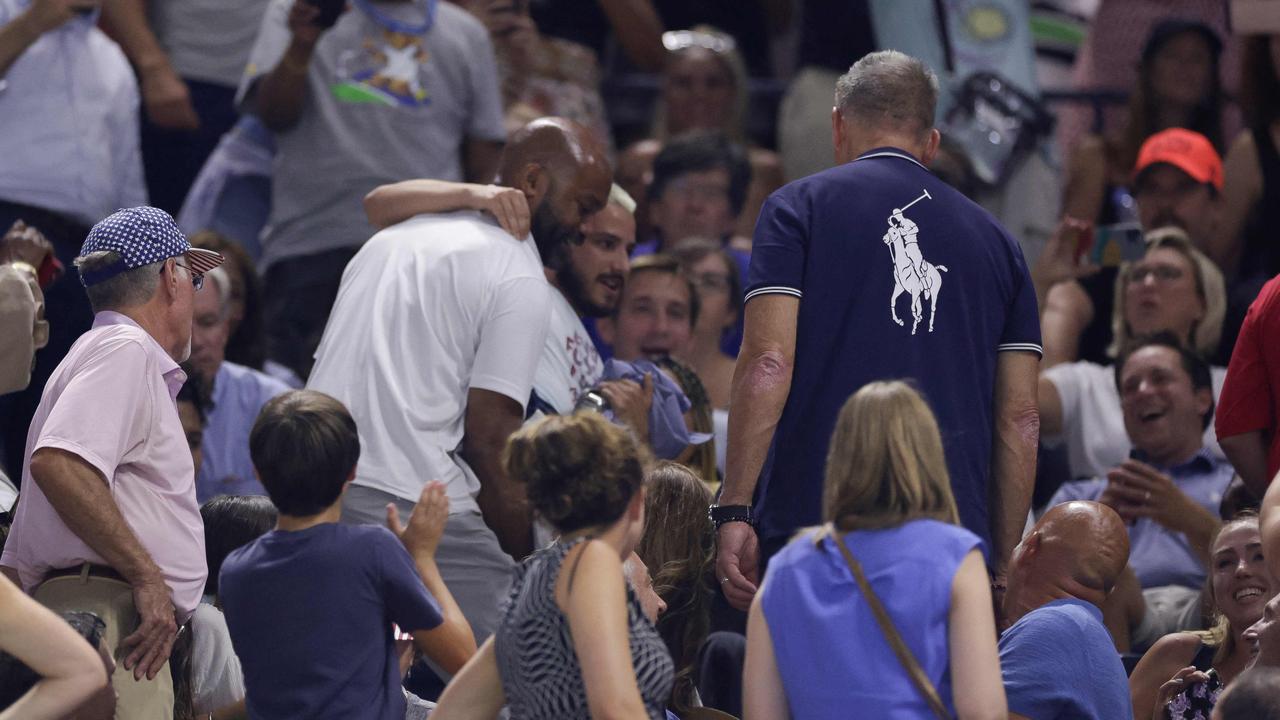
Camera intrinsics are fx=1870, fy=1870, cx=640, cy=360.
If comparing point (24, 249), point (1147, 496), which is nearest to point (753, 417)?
point (1147, 496)

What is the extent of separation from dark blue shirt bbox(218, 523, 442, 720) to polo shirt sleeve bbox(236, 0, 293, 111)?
132 inches

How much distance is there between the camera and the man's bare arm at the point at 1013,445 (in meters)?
4.35

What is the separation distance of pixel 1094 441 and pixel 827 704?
144 inches

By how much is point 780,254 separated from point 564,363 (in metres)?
1.11

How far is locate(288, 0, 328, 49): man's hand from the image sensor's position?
661 cm

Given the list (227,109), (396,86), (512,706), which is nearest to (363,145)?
(396,86)

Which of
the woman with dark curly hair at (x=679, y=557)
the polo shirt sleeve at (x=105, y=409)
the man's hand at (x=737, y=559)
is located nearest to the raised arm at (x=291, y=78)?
the woman with dark curly hair at (x=679, y=557)

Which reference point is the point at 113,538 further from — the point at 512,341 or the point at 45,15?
the point at 45,15

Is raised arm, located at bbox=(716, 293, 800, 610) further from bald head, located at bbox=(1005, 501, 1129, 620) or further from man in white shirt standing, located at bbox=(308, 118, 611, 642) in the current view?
man in white shirt standing, located at bbox=(308, 118, 611, 642)

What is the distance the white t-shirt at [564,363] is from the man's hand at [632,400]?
3.7 inches

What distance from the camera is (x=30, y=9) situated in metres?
6.52

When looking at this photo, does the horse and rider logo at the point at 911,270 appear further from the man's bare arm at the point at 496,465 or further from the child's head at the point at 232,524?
the child's head at the point at 232,524

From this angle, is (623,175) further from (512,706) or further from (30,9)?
(512,706)

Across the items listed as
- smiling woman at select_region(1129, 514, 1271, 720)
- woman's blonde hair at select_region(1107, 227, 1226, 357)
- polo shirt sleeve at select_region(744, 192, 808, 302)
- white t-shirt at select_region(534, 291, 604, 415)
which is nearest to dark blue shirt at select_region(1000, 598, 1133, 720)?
smiling woman at select_region(1129, 514, 1271, 720)
